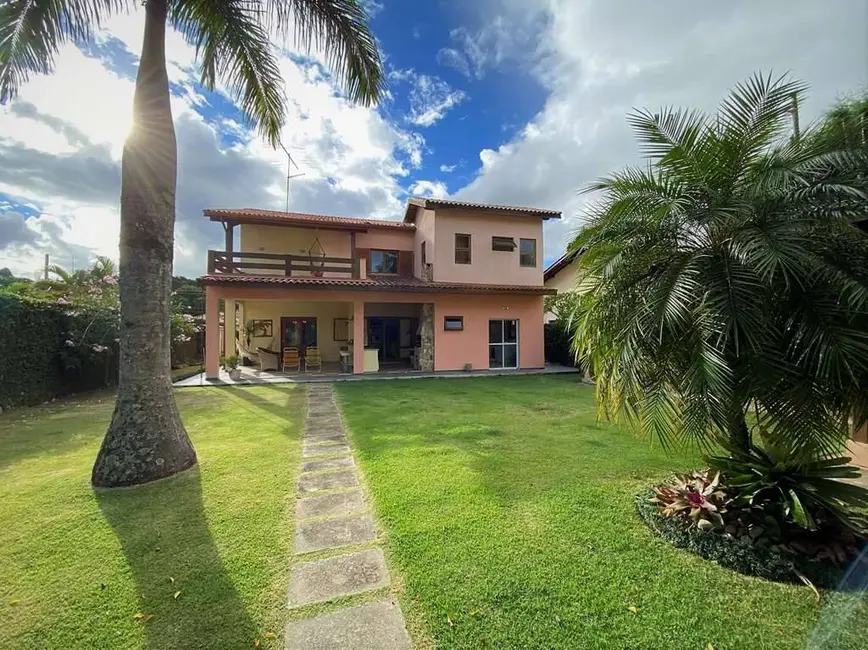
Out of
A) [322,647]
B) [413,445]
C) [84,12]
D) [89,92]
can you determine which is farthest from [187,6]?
[322,647]

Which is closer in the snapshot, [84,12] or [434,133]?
[84,12]

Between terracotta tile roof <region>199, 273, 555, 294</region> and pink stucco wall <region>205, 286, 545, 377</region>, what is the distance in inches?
16.2

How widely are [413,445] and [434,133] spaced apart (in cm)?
1342

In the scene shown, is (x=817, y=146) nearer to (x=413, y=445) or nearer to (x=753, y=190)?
(x=753, y=190)

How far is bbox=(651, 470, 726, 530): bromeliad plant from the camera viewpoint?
3791mm

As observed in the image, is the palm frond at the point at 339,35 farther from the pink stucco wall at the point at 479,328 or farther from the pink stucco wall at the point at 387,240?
the pink stucco wall at the point at 387,240

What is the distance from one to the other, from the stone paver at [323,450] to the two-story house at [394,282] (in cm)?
898

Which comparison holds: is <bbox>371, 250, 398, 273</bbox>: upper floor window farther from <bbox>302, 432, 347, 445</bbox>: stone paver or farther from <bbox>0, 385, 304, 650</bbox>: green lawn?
<bbox>0, 385, 304, 650</bbox>: green lawn


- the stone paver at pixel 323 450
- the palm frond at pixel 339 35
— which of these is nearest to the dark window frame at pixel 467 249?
the palm frond at pixel 339 35

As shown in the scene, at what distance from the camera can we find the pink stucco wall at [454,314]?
1448cm

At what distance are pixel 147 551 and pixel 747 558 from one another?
5.48m

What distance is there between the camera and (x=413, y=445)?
21.8 feet

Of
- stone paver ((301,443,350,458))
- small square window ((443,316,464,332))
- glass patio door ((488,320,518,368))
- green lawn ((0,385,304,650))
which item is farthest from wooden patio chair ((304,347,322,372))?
stone paver ((301,443,350,458))

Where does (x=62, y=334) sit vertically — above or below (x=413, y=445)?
above
